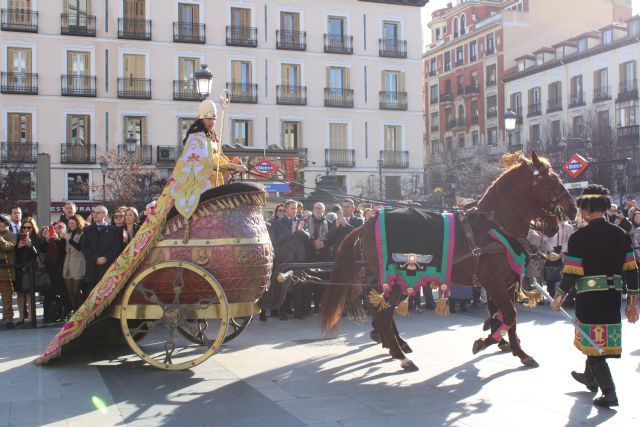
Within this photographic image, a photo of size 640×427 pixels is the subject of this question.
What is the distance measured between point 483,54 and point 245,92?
86.9 ft

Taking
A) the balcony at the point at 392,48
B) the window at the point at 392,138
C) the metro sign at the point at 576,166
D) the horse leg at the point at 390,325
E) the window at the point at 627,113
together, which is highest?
the balcony at the point at 392,48

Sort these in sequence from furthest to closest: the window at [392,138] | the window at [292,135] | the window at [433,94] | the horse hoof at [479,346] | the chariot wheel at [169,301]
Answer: the window at [433,94] < the window at [392,138] < the window at [292,135] < the horse hoof at [479,346] < the chariot wheel at [169,301]

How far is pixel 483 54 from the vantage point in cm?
5647

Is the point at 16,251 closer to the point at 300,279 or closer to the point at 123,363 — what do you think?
the point at 123,363

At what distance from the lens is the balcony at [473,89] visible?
5672cm

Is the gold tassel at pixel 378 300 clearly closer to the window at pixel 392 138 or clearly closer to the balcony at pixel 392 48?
the window at pixel 392 138

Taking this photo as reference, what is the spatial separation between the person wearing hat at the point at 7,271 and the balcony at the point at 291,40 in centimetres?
2914

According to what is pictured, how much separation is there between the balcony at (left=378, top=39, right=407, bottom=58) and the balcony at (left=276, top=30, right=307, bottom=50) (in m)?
4.56

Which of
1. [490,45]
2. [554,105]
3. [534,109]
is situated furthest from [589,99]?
[490,45]

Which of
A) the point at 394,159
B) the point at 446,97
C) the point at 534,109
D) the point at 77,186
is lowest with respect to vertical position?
the point at 77,186

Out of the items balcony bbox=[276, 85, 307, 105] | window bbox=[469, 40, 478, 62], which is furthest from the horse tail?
window bbox=[469, 40, 478, 62]

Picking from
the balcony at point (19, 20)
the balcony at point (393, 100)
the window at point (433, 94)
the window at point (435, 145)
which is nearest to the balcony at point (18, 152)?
the balcony at point (19, 20)

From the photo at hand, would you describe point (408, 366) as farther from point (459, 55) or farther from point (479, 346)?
point (459, 55)

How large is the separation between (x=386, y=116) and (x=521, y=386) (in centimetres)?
3442
